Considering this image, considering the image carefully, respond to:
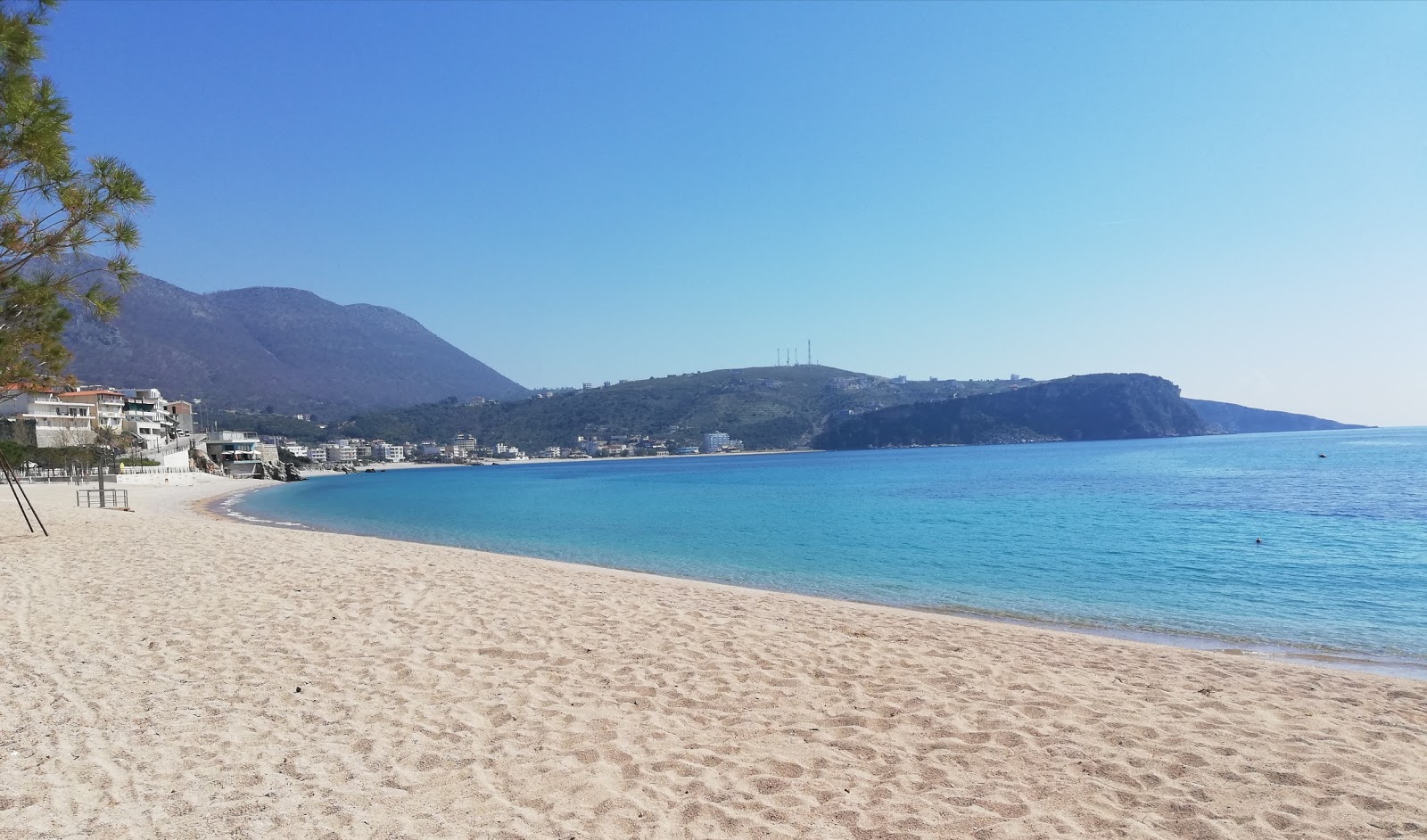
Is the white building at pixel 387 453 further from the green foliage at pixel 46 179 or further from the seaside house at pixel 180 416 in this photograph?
the green foliage at pixel 46 179

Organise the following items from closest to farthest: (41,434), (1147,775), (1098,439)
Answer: (1147,775) → (41,434) → (1098,439)

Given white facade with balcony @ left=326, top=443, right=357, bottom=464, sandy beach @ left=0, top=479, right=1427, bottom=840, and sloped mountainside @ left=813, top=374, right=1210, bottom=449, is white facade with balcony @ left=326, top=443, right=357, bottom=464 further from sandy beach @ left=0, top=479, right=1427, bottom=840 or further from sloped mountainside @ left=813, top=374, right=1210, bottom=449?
sandy beach @ left=0, top=479, right=1427, bottom=840

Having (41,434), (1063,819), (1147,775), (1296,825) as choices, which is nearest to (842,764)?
(1063,819)

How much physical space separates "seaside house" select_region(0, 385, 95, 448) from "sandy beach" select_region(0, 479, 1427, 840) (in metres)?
80.2

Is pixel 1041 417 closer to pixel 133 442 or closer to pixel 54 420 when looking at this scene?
pixel 133 442

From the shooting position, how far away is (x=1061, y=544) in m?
23.6

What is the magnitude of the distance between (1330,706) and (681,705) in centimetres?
592

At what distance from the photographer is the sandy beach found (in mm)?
4105

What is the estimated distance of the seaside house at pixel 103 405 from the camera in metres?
80.6

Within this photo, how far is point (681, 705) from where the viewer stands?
603 cm

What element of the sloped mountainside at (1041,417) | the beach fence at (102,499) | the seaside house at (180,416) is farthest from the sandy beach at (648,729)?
the sloped mountainside at (1041,417)

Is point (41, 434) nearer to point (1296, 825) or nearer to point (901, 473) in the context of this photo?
point (901, 473)

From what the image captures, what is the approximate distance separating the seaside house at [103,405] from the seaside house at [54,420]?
2.21 ft

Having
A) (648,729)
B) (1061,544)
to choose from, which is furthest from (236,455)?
(648,729)
